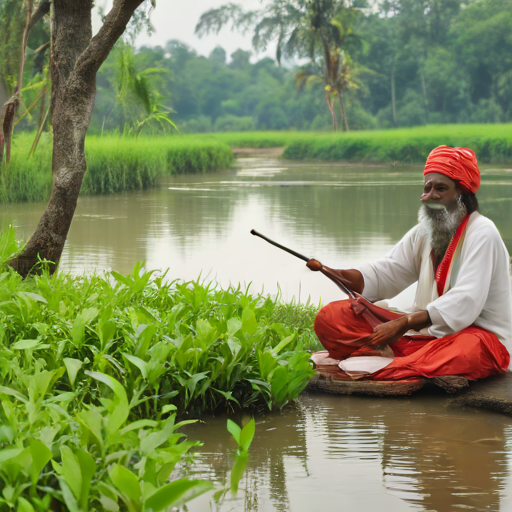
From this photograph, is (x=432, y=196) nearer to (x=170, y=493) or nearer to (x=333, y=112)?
(x=170, y=493)

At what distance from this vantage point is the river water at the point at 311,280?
8.22 ft

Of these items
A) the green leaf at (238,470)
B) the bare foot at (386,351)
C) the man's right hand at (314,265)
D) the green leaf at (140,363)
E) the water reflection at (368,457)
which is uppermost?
the man's right hand at (314,265)

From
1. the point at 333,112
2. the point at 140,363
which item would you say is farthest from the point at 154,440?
the point at 333,112

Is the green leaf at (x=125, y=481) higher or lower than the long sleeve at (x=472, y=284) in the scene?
lower

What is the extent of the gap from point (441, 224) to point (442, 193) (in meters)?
0.14

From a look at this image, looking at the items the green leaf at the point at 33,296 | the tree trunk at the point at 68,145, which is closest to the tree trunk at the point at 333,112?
the tree trunk at the point at 68,145

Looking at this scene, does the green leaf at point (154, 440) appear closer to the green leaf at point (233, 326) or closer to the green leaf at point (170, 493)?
the green leaf at point (170, 493)

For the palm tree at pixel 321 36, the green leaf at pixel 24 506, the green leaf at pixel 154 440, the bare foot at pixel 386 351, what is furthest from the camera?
the palm tree at pixel 321 36

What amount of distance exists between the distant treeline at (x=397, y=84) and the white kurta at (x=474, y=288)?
32.7 meters

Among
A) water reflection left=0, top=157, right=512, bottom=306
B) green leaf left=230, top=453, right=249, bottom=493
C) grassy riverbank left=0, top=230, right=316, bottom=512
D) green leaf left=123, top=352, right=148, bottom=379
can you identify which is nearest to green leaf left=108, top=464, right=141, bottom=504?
grassy riverbank left=0, top=230, right=316, bottom=512

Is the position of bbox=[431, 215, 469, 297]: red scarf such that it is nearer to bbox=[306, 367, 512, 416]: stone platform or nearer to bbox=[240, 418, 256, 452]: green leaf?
bbox=[306, 367, 512, 416]: stone platform

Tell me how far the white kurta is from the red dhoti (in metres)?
0.05

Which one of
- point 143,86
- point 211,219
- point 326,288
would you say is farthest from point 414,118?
point 326,288

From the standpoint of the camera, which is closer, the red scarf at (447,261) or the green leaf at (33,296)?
the green leaf at (33,296)
